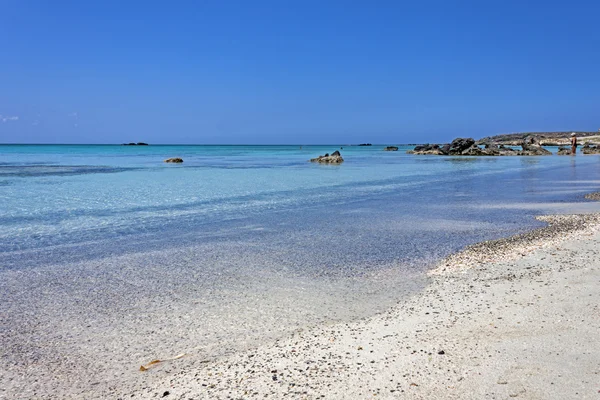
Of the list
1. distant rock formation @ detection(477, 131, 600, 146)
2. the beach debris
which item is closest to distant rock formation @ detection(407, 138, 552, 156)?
distant rock formation @ detection(477, 131, 600, 146)

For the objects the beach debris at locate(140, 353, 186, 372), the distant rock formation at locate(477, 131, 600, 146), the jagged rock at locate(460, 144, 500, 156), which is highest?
the distant rock formation at locate(477, 131, 600, 146)

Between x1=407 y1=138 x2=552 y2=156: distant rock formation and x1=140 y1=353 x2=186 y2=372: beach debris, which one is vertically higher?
x1=407 y1=138 x2=552 y2=156: distant rock formation

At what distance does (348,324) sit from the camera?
6.12 metres

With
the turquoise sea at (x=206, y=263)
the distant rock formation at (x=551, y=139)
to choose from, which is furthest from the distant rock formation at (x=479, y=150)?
the turquoise sea at (x=206, y=263)

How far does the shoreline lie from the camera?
14.1 ft

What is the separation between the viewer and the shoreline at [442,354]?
4293 millimetres

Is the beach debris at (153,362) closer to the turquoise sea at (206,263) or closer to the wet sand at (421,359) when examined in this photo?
the wet sand at (421,359)

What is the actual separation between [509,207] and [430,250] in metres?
8.86

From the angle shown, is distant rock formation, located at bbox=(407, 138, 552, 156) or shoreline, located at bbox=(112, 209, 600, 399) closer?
shoreline, located at bbox=(112, 209, 600, 399)

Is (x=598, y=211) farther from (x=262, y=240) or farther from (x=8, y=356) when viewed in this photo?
(x=8, y=356)

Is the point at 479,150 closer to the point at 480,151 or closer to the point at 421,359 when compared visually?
the point at 480,151

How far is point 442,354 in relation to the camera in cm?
497

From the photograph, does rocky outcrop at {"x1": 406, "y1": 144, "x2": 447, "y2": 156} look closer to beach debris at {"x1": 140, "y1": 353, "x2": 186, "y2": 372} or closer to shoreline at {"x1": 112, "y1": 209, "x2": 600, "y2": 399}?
shoreline at {"x1": 112, "y1": 209, "x2": 600, "y2": 399}

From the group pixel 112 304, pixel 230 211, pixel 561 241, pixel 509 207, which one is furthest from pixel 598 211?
pixel 112 304
